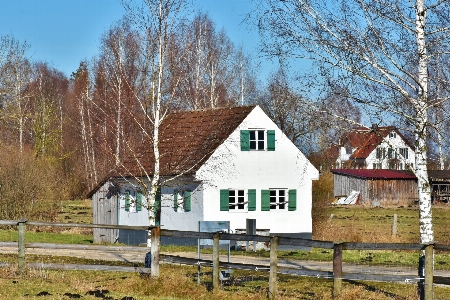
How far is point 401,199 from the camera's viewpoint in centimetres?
8288

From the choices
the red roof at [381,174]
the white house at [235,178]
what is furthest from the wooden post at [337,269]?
the red roof at [381,174]

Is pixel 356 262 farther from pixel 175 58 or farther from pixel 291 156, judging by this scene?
pixel 291 156

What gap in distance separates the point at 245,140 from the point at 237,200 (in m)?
2.77

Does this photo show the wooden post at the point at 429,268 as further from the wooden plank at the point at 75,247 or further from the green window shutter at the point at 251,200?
the green window shutter at the point at 251,200

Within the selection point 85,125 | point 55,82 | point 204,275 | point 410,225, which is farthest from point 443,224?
point 55,82

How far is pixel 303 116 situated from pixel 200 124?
23892 millimetres

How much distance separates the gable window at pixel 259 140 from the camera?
40156 millimetres

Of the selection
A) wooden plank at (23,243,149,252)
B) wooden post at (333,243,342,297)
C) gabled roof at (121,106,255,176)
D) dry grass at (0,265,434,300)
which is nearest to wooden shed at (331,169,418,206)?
gabled roof at (121,106,255,176)

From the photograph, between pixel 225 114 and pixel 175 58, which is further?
pixel 225 114

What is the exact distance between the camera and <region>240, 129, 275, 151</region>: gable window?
132 ft

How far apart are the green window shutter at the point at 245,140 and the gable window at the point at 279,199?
7.09ft

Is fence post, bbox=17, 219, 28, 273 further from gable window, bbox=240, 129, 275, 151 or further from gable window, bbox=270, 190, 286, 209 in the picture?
gable window, bbox=270, 190, 286, 209

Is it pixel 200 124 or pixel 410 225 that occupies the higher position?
pixel 200 124

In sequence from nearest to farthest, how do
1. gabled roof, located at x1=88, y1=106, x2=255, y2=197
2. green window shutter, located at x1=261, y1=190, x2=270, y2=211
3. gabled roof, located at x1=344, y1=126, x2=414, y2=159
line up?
1. gabled roof, located at x1=344, y1=126, x2=414, y2=159
2. gabled roof, located at x1=88, y1=106, x2=255, y2=197
3. green window shutter, located at x1=261, y1=190, x2=270, y2=211
